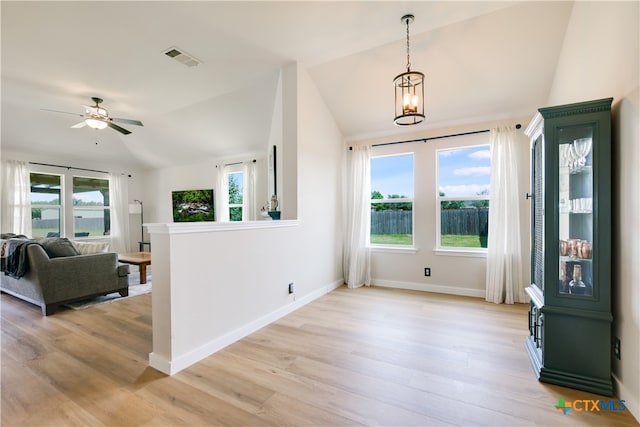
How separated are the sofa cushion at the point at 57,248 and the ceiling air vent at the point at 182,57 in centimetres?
277

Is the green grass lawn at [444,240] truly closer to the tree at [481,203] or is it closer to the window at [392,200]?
the window at [392,200]

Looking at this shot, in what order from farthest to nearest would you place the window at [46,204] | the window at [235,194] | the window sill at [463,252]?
the window at [235,194] < the window at [46,204] < the window sill at [463,252]

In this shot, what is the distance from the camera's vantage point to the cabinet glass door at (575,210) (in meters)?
1.94

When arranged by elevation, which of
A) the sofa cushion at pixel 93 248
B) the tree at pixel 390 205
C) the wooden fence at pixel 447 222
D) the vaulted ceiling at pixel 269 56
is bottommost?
the sofa cushion at pixel 93 248

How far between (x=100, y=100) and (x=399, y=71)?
4524 mm

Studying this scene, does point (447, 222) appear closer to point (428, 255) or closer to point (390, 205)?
point (428, 255)

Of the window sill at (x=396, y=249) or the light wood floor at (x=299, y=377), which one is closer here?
the light wood floor at (x=299, y=377)

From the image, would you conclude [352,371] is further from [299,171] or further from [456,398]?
[299,171]

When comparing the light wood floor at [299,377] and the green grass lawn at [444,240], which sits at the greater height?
the green grass lawn at [444,240]

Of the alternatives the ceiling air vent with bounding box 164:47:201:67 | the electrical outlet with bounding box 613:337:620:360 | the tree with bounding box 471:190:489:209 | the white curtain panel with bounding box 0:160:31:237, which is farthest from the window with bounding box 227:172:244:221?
the electrical outlet with bounding box 613:337:620:360

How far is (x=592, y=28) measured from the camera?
2273 mm

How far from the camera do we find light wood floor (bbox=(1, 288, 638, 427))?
5.44 feet

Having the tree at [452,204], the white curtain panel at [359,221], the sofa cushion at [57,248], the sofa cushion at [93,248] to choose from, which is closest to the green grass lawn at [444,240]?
the white curtain panel at [359,221]

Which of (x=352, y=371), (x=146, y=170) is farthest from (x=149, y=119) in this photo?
(x=352, y=371)
